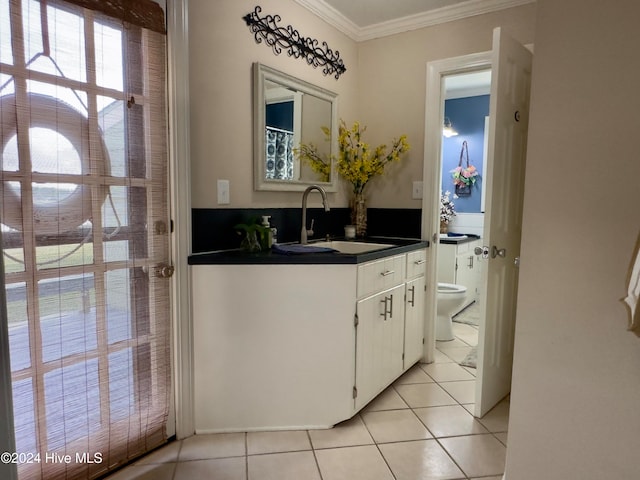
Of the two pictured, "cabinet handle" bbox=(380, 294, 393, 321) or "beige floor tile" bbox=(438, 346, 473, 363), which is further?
"beige floor tile" bbox=(438, 346, 473, 363)

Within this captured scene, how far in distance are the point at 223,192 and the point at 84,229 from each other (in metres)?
0.74

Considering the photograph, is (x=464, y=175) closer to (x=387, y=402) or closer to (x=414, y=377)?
(x=414, y=377)

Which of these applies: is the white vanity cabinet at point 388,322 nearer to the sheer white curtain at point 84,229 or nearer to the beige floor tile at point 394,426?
the beige floor tile at point 394,426

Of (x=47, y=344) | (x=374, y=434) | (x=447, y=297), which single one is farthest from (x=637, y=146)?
(x=447, y=297)

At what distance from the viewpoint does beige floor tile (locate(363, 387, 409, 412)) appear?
7.61 ft

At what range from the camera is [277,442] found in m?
1.95

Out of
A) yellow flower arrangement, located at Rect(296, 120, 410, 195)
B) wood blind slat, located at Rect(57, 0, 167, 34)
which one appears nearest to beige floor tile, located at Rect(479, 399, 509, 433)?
yellow flower arrangement, located at Rect(296, 120, 410, 195)

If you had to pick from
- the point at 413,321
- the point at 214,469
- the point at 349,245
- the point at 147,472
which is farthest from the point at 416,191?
the point at 147,472

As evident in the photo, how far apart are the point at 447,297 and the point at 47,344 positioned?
9.09ft

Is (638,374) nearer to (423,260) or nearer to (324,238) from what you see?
(423,260)

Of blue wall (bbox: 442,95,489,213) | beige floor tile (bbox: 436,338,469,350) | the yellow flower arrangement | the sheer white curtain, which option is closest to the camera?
the sheer white curtain

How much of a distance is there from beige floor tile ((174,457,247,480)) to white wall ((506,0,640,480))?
116cm

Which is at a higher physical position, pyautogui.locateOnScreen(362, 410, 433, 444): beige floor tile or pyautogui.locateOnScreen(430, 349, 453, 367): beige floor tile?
pyautogui.locateOnScreen(362, 410, 433, 444): beige floor tile

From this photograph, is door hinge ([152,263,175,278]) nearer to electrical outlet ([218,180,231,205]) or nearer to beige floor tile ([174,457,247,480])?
electrical outlet ([218,180,231,205])
